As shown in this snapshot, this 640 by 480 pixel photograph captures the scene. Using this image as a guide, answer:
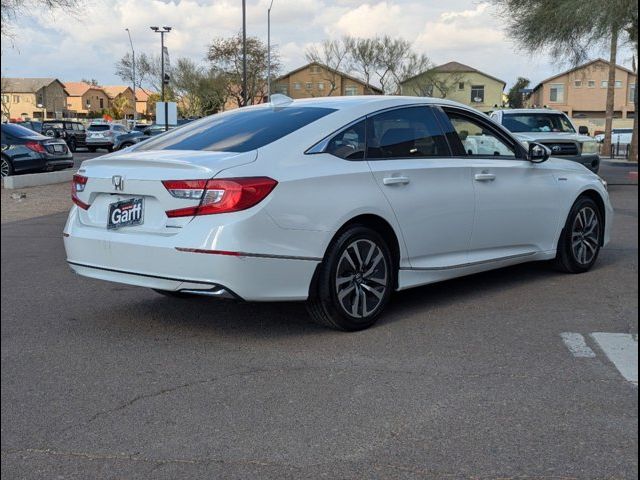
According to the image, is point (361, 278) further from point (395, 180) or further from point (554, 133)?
point (554, 133)

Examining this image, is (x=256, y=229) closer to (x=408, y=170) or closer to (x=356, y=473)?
(x=408, y=170)

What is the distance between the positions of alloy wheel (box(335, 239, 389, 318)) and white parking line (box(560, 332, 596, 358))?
121cm

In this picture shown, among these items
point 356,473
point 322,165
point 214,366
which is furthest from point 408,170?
point 356,473

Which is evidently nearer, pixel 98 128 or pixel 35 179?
pixel 35 179

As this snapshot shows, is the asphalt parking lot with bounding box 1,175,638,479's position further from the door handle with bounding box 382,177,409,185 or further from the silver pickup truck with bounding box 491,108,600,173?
the silver pickup truck with bounding box 491,108,600,173

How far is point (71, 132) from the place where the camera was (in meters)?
39.1

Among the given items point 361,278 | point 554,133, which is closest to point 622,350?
point 361,278

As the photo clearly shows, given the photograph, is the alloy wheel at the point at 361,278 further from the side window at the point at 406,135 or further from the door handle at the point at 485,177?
the door handle at the point at 485,177

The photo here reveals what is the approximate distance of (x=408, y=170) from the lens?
207 inches

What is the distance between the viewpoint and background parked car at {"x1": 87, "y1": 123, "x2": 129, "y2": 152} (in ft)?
125

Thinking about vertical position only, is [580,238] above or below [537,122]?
below

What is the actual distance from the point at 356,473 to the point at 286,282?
1733 mm

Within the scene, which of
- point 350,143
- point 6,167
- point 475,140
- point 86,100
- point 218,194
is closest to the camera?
point 218,194

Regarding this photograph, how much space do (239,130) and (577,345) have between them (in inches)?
101
